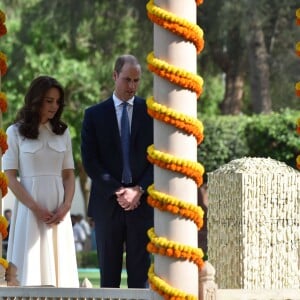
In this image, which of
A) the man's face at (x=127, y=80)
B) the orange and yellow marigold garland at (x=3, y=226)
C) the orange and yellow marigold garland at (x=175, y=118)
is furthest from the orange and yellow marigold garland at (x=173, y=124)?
the man's face at (x=127, y=80)

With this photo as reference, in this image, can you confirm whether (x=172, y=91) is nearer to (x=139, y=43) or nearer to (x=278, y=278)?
(x=278, y=278)

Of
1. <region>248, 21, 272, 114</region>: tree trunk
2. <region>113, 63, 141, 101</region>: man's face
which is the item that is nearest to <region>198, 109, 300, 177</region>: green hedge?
<region>248, 21, 272, 114</region>: tree trunk

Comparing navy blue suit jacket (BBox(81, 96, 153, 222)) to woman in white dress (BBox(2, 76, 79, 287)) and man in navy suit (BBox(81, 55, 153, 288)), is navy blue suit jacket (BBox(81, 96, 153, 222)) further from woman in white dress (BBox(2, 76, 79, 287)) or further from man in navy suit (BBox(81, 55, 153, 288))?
woman in white dress (BBox(2, 76, 79, 287))

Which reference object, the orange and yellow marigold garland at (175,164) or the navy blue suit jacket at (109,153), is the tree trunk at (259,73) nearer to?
the navy blue suit jacket at (109,153)

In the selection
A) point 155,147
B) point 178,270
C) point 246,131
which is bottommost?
point 178,270

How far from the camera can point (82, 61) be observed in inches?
1618

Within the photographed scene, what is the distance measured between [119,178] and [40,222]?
0.66m

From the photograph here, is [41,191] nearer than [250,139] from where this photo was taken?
Yes

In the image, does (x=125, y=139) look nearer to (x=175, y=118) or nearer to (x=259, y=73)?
(x=175, y=118)

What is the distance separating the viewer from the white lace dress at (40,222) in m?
9.08

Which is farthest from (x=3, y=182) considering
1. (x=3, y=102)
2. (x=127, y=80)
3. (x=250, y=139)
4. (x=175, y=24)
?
(x=250, y=139)

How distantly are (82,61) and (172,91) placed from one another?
112 ft

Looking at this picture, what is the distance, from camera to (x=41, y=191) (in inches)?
360

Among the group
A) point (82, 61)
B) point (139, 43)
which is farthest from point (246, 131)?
point (82, 61)
